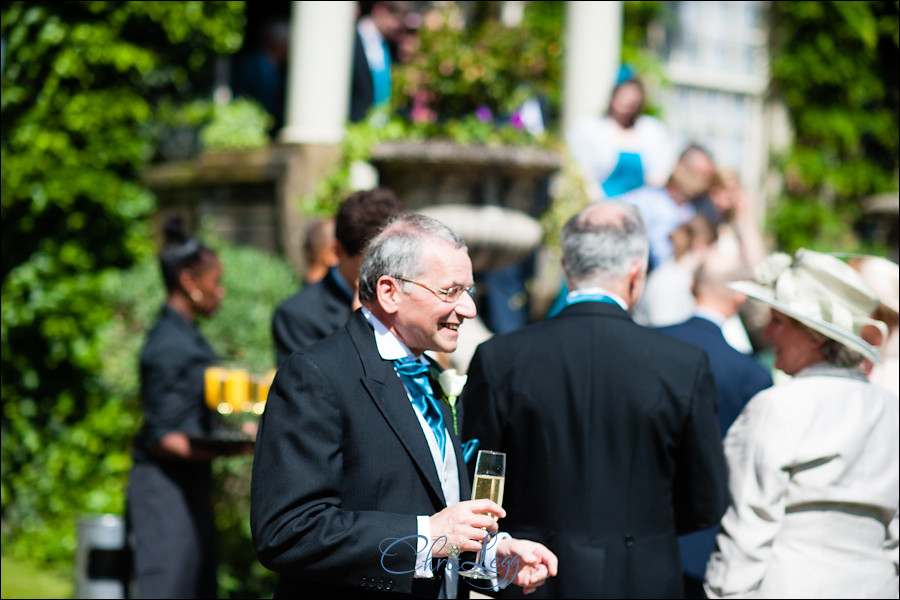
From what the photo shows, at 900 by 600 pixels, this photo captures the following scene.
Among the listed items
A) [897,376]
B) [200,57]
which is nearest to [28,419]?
[200,57]

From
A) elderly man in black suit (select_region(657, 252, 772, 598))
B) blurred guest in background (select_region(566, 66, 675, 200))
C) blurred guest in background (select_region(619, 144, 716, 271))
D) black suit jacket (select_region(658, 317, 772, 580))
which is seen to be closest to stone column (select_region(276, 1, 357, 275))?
blurred guest in background (select_region(566, 66, 675, 200))

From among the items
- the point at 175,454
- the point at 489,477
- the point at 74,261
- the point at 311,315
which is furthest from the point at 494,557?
the point at 74,261

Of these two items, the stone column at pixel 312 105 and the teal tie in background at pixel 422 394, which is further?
the stone column at pixel 312 105

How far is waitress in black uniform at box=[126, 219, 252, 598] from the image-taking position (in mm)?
4586

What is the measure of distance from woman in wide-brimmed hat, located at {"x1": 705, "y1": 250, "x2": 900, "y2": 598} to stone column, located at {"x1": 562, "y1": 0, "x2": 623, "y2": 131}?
228 inches

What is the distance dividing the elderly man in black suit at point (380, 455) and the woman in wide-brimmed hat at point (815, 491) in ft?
3.25

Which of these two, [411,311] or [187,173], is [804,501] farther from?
[187,173]

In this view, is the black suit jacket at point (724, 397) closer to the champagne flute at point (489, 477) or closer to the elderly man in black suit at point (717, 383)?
the elderly man in black suit at point (717, 383)

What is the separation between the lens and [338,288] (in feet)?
13.8

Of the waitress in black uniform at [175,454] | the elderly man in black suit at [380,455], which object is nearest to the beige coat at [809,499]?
the elderly man in black suit at [380,455]

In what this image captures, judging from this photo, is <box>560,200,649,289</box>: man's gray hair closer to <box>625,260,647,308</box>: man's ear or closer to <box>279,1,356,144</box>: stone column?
<box>625,260,647,308</box>: man's ear

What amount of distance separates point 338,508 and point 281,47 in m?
9.11

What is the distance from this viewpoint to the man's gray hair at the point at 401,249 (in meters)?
2.66

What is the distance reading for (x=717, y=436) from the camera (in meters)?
3.42
